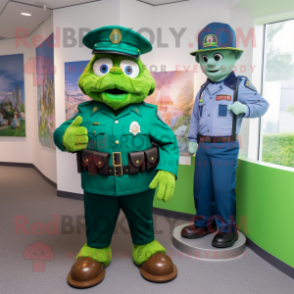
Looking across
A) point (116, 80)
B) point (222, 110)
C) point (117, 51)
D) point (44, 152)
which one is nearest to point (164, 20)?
point (222, 110)

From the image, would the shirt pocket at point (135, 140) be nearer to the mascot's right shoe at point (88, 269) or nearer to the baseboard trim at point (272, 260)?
the mascot's right shoe at point (88, 269)

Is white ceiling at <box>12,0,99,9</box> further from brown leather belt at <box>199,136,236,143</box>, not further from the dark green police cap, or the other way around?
brown leather belt at <box>199,136,236,143</box>

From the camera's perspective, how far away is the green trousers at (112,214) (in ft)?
6.68


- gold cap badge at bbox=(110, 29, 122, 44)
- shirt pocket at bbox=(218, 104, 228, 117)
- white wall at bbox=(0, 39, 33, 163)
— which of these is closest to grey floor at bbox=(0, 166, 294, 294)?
shirt pocket at bbox=(218, 104, 228, 117)

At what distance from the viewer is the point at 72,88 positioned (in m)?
3.90

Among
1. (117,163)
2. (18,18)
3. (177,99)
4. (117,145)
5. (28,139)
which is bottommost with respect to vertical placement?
(28,139)

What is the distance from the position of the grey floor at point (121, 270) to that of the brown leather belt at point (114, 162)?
0.78 metres

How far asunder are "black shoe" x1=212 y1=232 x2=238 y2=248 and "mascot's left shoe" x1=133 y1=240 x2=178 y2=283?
45 centimetres

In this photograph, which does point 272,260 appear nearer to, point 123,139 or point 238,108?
point 238,108

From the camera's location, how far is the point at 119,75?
6.05 feet

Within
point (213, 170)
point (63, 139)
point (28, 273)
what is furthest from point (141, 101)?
point (28, 273)

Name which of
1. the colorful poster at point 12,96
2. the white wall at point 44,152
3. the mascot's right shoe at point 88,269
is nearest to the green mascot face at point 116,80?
the mascot's right shoe at point 88,269

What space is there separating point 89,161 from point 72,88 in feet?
7.23

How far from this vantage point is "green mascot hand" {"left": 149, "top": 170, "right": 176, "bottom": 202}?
1924 mm
